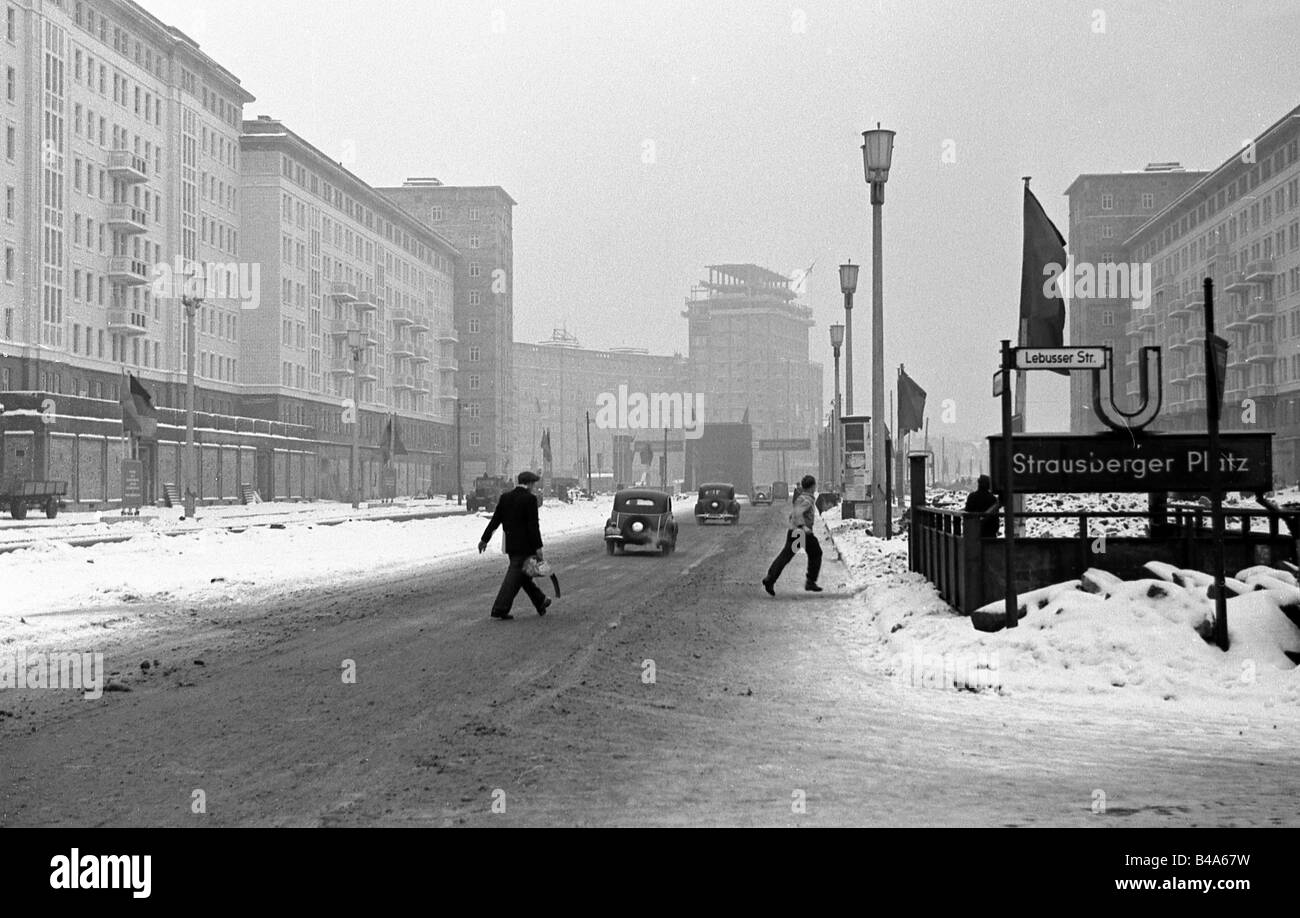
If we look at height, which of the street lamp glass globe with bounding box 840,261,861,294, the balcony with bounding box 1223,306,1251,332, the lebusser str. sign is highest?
the balcony with bounding box 1223,306,1251,332

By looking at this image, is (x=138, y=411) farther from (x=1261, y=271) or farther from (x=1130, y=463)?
(x=1261, y=271)

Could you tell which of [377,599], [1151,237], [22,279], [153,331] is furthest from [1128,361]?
[377,599]

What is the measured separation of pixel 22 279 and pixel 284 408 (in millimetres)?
29985

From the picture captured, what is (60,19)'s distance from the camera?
218ft

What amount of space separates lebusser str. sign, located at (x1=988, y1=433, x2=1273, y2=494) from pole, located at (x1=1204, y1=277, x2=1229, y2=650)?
260cm

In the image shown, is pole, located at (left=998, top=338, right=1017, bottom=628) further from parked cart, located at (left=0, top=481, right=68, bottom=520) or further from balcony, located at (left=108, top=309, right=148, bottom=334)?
balcony, located at (left=108, top=309, right=148, bottom=334)

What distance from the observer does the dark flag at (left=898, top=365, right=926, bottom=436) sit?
31.9 metres

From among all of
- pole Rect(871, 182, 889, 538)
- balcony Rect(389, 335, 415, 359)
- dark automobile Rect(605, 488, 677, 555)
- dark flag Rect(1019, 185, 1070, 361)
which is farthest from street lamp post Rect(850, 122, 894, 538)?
balcony Rect(389, 335, 415, 359)

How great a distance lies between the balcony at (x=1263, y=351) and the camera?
3438 inches

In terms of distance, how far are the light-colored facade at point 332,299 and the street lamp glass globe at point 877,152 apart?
2154 inches

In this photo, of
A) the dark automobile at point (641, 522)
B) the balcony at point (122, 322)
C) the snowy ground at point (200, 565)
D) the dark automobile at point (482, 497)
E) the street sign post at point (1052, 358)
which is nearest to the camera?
the street sign post at point (1052, 358)

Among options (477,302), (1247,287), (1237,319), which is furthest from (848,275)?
(477,302)

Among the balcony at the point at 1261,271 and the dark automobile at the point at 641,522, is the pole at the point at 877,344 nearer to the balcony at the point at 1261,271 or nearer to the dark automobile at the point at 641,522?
the dark automobile at the point at 641,522

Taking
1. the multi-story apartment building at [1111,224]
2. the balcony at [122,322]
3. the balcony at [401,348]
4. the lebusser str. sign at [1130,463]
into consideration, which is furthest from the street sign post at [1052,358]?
the multi-story apartment building at [1111,224]
